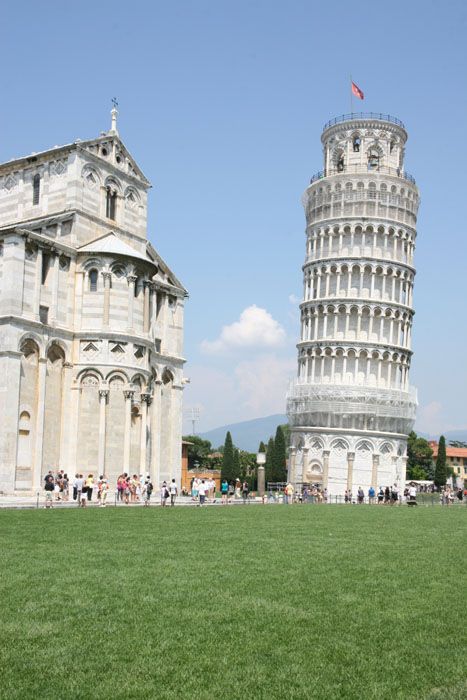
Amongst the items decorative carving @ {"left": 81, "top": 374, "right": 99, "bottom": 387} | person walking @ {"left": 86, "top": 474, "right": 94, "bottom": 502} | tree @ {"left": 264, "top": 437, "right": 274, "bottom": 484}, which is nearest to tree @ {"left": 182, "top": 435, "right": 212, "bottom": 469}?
tree @ {"left": 264, "top": 437, "right": 274, "bottom": 484}

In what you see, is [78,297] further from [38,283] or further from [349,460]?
[349,460]

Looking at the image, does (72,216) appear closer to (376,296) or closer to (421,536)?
(421,536)

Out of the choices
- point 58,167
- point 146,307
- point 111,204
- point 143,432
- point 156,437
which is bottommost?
point 156,437

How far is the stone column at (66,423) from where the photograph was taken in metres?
42.2

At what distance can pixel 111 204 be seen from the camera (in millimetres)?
48469

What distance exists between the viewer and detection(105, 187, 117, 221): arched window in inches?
1889

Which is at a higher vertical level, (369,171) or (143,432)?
(369,171)

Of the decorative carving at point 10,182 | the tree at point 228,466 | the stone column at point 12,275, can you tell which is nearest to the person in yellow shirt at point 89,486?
the stone column at point 12,275

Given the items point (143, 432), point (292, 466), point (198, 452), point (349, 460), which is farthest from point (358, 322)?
point (198, 452)

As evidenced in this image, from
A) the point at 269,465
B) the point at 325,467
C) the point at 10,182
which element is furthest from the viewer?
the point at 269,465

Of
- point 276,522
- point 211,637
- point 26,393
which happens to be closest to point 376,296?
point 26,393

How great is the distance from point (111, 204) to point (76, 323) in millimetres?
8851

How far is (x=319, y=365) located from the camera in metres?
80.1

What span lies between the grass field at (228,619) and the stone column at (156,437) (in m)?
29.0
